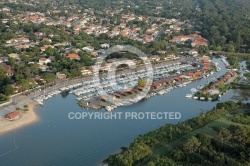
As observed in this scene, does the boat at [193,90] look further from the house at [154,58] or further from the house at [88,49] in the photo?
the house at [88,49]

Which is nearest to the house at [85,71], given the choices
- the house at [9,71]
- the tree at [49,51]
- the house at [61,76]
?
the house at [61,76]

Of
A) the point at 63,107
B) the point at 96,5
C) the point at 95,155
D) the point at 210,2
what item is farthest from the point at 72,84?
the point at 210,2

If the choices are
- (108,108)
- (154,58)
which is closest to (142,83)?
(108,108)

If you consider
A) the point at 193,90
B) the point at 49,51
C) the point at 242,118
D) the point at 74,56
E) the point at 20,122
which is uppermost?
the point at 49,51

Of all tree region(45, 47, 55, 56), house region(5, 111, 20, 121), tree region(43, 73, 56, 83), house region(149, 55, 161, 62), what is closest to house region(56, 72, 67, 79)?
tree region(43, 73, 56, 83)

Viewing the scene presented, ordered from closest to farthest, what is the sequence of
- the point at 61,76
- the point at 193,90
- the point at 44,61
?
→ the point at 193,90, the point at 61,76, the point at 44,61

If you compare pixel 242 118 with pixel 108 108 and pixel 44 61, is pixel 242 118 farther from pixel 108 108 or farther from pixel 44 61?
pixel 44 61

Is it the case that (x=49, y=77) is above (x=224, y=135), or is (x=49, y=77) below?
above

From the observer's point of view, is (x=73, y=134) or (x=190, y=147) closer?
(x=190, y=147)

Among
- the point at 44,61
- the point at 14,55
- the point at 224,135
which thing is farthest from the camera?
the point at 14,55
